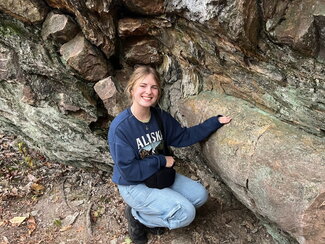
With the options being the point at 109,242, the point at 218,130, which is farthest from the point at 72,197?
the point at 218,130

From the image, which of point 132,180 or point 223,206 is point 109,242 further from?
point 223,206

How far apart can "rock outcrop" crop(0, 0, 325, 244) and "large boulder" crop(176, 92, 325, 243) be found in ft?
0.04

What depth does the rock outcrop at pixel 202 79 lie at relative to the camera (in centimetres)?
362

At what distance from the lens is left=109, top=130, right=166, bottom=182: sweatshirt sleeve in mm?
4434

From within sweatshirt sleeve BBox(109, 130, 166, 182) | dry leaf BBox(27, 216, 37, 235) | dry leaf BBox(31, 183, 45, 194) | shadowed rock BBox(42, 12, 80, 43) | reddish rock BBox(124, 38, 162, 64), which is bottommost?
dry leaf BBox(27, 216, 37, 235)

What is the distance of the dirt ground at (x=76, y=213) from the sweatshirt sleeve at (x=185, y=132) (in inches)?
50.7

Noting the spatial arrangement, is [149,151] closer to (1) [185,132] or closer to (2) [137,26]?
(1) [185,132]

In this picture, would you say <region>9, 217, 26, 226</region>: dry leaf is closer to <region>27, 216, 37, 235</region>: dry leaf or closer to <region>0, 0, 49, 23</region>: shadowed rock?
<region>27, 216, 37, 235</region>: dry leaf

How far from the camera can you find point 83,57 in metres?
5.12

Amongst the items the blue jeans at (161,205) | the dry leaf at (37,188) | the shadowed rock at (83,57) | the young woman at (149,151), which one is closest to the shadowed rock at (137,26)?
the shadowed rock at (83,57)

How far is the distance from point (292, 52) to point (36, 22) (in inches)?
138

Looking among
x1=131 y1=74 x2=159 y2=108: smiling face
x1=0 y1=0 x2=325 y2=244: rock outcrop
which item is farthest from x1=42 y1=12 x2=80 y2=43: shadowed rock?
x1=131 y1=74 x2=159 y2=108: smiling face

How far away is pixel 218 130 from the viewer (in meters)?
4.55

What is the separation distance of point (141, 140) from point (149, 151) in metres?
0.25
